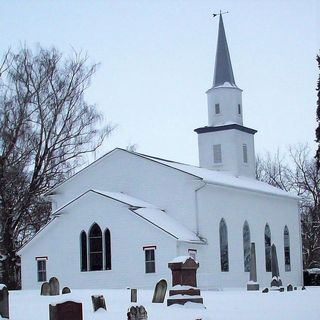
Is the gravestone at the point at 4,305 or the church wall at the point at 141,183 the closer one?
the gravestone at the point at 4,305

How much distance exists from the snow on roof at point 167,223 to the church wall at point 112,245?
0.33m

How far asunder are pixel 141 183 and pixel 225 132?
1088 cm

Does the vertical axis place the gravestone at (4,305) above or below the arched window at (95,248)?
below

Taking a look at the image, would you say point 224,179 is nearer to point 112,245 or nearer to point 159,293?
point 112,245

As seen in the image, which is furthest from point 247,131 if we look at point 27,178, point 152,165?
point 27,178

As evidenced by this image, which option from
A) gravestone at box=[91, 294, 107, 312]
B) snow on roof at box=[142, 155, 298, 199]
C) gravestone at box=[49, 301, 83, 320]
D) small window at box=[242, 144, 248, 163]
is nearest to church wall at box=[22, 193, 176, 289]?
snow on roof at box=[142, 155, 298, 199]

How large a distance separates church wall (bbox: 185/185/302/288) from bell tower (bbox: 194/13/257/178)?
3.86 meters

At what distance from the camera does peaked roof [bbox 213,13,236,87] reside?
5444cm

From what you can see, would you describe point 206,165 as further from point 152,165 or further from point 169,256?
point 169,256

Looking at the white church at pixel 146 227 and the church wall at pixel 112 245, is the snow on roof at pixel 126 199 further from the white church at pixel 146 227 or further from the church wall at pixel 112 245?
the church wall at pixel 112 245

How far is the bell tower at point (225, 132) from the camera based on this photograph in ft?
173

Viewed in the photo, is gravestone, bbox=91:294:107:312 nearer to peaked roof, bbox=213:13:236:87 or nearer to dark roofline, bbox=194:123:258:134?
dark roofline, bbox=194:123:258:134

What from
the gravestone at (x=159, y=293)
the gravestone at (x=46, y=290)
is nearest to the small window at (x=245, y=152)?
the gravestone at (x=46, y=290)

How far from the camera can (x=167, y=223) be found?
41.0 metres
